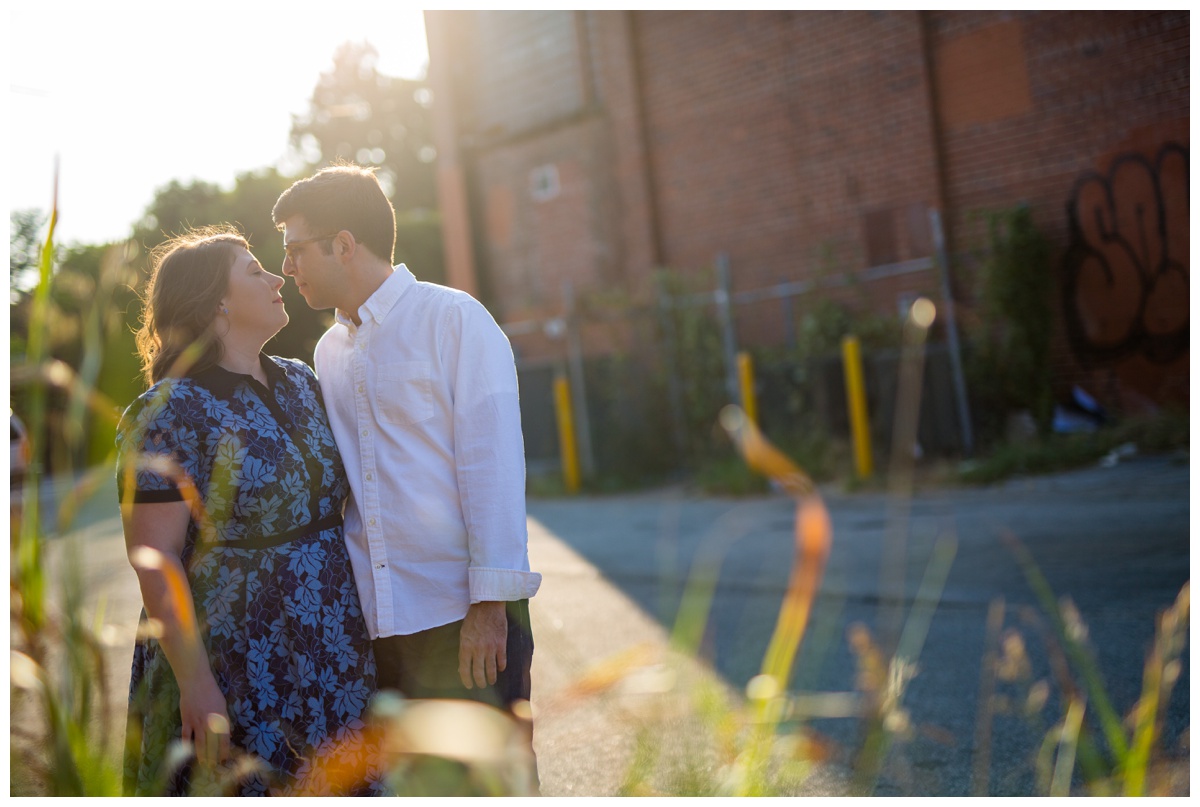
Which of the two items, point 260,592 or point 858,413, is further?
point 858,413

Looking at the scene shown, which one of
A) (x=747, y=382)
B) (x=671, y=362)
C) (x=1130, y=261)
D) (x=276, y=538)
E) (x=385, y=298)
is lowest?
(x=747, y=382)

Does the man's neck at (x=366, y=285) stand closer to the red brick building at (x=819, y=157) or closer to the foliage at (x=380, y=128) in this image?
the red brick building at (x=819, y=157)

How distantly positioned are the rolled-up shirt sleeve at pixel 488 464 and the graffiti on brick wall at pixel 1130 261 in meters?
10.1

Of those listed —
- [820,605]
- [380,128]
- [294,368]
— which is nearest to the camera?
[294,368]

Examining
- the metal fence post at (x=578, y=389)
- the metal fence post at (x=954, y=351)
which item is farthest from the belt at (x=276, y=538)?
the metal fence post at (x=578, y=389)

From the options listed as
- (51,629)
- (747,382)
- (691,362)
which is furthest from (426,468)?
(691,362)

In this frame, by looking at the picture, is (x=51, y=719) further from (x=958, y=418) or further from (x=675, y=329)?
(x=675, y=329)

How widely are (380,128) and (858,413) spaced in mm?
34011

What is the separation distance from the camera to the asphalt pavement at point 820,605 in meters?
1.55

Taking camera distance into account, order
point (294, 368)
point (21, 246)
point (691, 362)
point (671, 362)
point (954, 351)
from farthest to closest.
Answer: point (671, 362)
point (691, 362)
point (954, 351)
point (294, 368)
point (21, 246)

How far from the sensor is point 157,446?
225cm

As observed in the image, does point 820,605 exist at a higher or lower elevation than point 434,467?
lower

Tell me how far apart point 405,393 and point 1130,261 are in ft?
34.6

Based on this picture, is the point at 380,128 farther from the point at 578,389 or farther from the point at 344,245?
the point at 344,245
